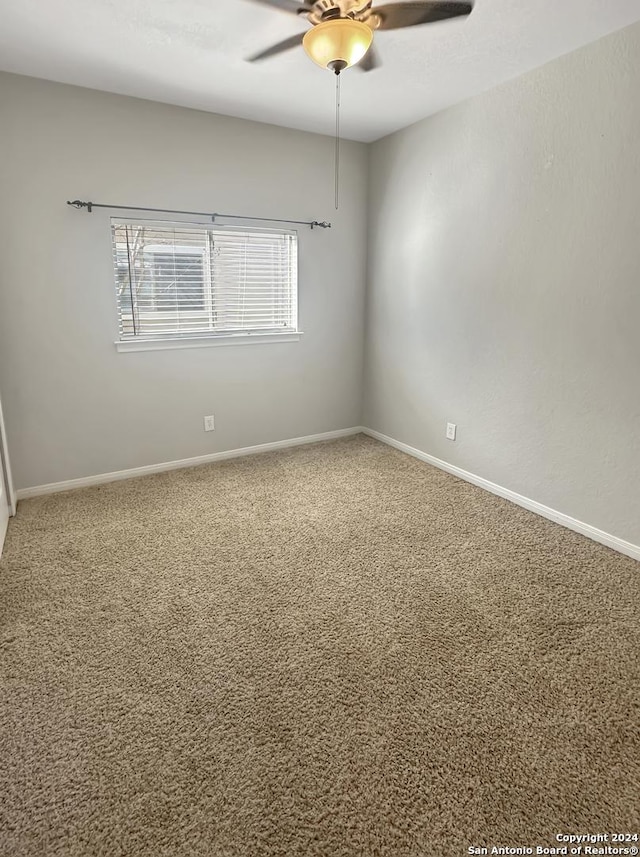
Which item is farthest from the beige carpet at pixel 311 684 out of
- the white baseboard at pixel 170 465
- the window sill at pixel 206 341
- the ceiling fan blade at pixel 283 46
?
the ceiling fan blade at pixel 283 46

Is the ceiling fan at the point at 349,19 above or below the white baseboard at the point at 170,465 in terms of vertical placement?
above

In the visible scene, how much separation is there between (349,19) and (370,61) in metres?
0.66

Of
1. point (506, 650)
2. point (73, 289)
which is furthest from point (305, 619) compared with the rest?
point (73, 289)

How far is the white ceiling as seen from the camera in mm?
2092

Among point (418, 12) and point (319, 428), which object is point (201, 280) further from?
point (418, 12)

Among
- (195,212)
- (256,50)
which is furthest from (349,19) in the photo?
(195,212)

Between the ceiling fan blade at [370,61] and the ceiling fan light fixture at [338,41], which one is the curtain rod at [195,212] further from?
the ceiling fan light fixture at [338,41]

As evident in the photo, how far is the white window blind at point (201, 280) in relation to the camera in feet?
10.7

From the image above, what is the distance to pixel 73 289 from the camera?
308cm

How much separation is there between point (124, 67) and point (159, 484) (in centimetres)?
250

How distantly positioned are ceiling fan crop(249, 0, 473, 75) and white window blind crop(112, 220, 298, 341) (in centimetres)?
165

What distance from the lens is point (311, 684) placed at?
1704mm

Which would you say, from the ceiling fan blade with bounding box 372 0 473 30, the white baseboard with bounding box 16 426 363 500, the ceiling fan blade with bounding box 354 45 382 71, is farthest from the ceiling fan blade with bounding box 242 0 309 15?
the white baseboard with bounding box 16 426 363 500

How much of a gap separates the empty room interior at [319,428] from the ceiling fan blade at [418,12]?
0.09 feet
